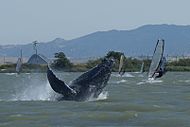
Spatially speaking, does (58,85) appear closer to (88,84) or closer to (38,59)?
(88,84)

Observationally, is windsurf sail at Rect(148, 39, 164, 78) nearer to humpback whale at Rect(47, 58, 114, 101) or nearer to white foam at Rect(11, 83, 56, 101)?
white foam at Rect(11, 83, 56, 101)

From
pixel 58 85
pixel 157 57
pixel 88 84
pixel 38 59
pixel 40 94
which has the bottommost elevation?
pixel 157 57

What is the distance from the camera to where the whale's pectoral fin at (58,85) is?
850 inches

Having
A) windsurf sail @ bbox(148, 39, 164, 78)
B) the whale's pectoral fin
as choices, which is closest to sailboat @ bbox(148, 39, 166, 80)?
windsurf sail @ bbox(148, 39, 164, 78)

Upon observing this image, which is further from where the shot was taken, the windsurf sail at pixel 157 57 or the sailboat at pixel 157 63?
the sailboat at pixel 157 63

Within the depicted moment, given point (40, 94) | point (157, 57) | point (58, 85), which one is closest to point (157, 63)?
point (157, 57)

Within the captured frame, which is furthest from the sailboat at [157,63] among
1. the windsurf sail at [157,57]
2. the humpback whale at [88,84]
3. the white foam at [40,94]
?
the humpback whale at [88,84]

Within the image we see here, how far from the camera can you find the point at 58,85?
2203cm

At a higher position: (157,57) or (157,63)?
(157,57)

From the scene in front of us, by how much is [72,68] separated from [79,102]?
122037mm

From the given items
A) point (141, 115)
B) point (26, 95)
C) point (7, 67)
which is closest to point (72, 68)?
point (7, 67)

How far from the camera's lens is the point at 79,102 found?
927 inches

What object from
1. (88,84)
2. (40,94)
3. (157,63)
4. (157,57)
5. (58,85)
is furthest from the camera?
(157,63)

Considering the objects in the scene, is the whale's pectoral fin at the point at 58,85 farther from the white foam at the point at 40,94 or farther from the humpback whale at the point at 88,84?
the white foam at the point at 40,94
